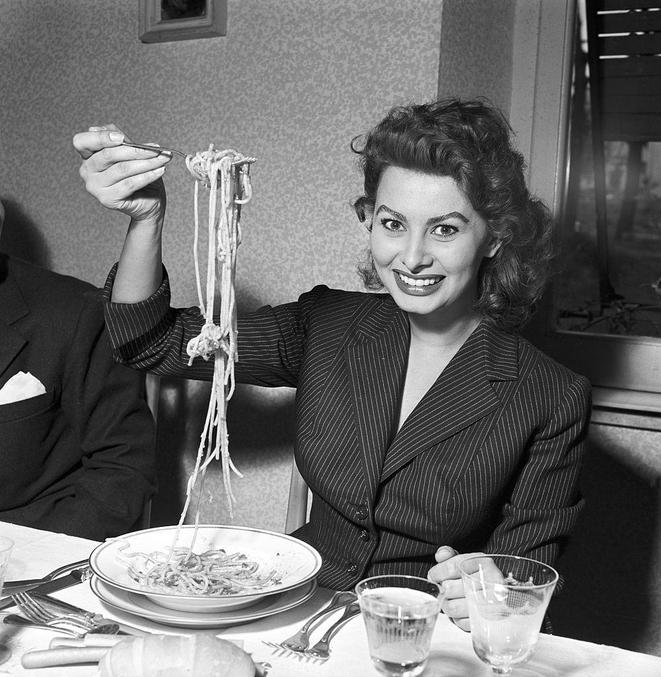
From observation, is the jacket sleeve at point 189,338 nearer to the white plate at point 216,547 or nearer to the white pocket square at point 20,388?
the white plate at point 216,547

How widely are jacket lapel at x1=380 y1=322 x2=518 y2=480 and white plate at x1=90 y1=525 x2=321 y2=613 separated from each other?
11.3 inches

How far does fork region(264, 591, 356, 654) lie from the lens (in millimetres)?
990

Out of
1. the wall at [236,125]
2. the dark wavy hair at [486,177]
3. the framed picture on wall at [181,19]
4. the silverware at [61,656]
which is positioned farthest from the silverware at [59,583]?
the framed picture on wall at [181,19]

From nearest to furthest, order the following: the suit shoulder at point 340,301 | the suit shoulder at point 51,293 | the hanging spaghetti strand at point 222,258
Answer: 1. the hanging spaghetti strand at point 222,258
2. the suit shoulder at point 340,301
3. the suit shoulder at point 51,293

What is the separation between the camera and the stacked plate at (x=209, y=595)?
3.33 ft

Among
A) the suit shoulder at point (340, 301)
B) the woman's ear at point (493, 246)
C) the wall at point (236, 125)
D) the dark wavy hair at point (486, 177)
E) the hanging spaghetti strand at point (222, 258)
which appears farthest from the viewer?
the wall at point (236, 125)

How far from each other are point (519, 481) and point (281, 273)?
0.98 m

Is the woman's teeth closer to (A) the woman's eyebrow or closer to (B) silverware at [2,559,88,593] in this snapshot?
(A) the woman's eyebrow

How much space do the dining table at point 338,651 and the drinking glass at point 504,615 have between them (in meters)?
0.09

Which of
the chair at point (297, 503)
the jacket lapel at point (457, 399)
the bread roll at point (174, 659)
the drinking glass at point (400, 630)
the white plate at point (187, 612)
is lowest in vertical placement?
the chair at point (297, 503)

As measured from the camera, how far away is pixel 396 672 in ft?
2.75

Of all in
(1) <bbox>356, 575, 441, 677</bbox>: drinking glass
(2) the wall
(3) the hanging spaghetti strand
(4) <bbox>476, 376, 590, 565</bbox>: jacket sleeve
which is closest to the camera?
(1) <bbox>356, 575, 441, 677</bbox>: drinking glass

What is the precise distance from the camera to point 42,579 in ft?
3.76

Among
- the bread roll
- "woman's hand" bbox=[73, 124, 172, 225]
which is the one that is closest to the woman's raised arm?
"woman's hand" bbox=[73, 124, 172, 225]
